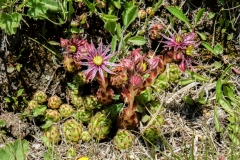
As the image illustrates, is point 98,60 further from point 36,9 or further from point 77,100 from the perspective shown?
point 36,9

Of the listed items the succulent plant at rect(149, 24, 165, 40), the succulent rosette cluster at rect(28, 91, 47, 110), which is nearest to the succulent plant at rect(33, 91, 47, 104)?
the succulent rosette cluster at rect(28, 91, 47, 110)

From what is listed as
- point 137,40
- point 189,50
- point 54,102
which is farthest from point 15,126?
point 189,50

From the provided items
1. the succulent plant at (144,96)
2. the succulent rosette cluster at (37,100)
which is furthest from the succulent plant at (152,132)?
the succulent rosette cluster at (37,100)

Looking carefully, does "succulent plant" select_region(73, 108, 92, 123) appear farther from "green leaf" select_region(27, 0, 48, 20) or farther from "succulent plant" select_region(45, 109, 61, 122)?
"green leaf" select_region(27, 0, 48, 20)

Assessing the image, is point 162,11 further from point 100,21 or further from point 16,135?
point 16,135

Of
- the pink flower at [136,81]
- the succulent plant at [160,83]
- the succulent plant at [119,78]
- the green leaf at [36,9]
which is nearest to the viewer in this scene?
the pink flower at [136,81]

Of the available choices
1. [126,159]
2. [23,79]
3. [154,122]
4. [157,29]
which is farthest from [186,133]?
[23,79]

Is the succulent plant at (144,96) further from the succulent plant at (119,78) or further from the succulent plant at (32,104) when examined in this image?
the succulent plant at (32,104)
